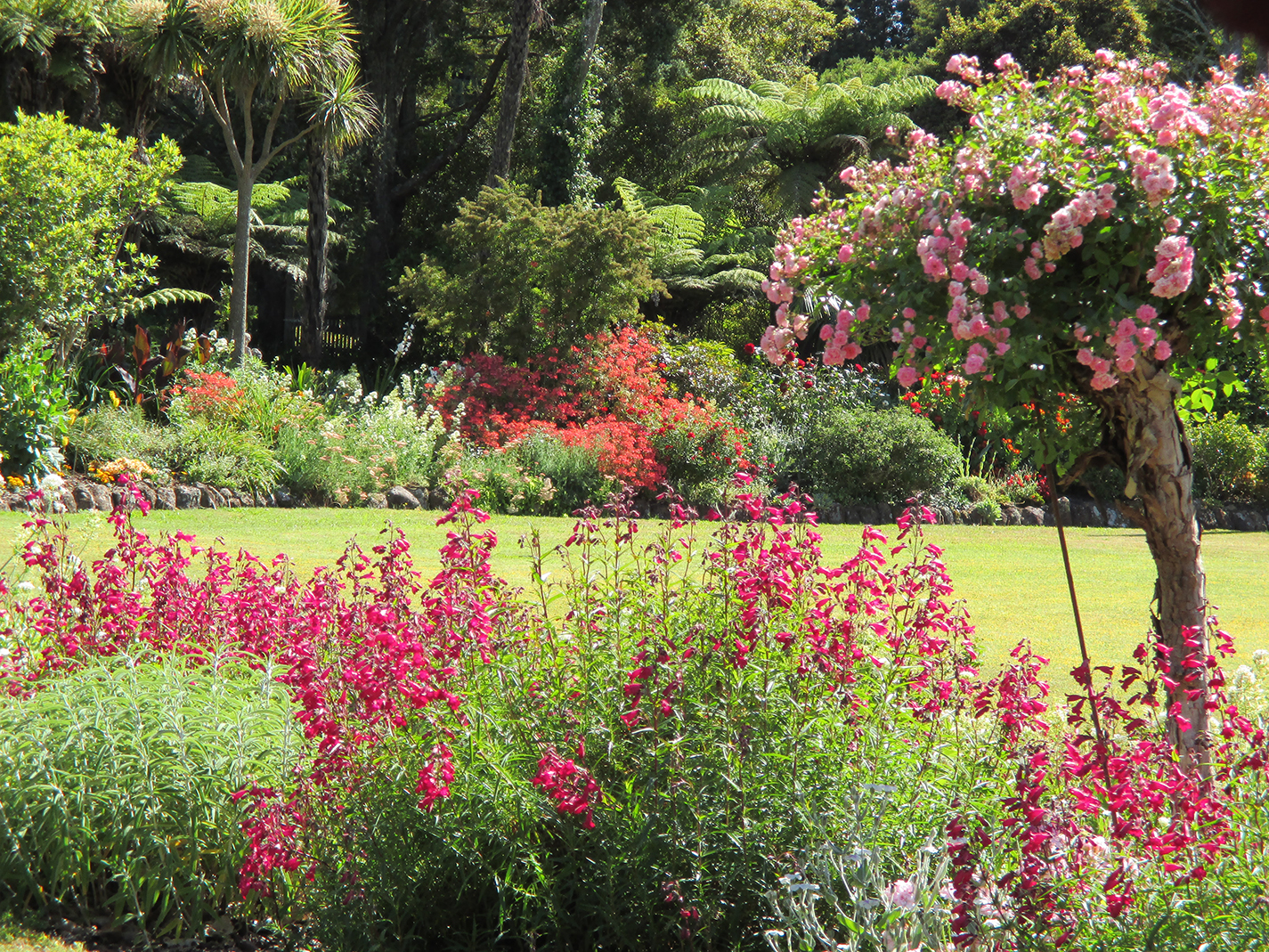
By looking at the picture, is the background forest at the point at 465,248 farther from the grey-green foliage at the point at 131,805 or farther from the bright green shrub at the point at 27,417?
the grey-green foliage at the point at 131,805

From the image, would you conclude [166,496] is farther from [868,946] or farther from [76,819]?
[868,946]

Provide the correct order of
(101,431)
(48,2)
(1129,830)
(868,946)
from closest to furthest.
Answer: (1129,830) < (868,946) < (101,431) < (48,2)

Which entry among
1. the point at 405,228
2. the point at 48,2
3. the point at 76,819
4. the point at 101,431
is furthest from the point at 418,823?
the point at 405,228

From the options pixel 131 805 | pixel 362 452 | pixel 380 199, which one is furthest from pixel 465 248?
pixel 131 805

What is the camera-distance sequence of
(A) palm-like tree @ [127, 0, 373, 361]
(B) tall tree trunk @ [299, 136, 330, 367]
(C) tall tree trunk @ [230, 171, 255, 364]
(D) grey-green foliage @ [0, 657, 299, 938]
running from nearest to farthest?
(D) grey-green foliage @ [0, 657, 299, 938], (A) palm-like tree @ [127, 0, 373, 361], (C) tall tree trunk @ [230, 171, 255, 364], (B) tall tree trunk @ [299, 136, 330, 367]

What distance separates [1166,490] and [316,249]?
1419 centimetres

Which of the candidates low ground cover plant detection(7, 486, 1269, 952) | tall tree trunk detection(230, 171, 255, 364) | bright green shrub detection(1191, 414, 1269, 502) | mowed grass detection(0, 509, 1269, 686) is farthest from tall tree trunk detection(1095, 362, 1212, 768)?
tall tree trunk detection(230, 171, 255, 364)

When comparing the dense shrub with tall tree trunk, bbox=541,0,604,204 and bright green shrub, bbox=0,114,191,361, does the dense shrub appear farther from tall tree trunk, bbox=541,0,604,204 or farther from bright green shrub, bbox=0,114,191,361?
bright green shrub, bbox=0,114,191,361

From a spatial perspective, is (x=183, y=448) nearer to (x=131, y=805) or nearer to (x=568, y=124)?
(x=131, y=805)

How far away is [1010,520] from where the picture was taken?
12.2m

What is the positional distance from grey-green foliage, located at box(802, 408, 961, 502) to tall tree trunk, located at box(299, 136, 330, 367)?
7610mm

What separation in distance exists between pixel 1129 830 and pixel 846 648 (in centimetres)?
78

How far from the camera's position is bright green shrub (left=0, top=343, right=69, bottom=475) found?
9.33 m

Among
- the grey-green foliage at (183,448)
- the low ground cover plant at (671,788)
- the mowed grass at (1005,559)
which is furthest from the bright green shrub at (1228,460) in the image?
the low ground cover plant at (671,788)
